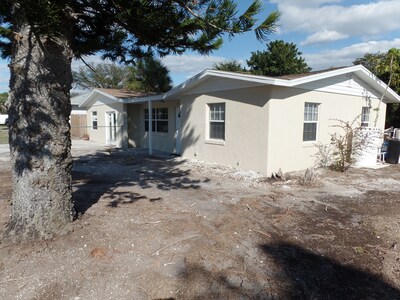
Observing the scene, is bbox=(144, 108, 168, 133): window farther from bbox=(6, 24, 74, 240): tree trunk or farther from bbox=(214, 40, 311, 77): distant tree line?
bbox=(214, 40, 311, 77): distant tree line

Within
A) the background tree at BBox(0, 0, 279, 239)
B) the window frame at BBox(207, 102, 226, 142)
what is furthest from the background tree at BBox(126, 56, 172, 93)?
the background tree at BBox(0, 0, 279, 239)

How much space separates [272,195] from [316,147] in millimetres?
4013

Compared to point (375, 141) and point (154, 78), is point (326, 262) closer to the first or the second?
point (375, 141)

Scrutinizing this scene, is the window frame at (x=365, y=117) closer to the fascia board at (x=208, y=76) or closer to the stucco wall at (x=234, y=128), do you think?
the stucco wall at (x=234, y=128)

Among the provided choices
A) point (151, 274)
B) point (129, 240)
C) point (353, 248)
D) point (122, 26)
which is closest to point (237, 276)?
point (151, 274)

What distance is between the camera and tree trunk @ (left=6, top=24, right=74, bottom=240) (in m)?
3.52

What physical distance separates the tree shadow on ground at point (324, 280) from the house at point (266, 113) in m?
4.82

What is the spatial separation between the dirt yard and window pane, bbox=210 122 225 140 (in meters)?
3.38

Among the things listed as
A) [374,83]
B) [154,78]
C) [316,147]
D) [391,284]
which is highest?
[154,78]

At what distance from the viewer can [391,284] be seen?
315cm

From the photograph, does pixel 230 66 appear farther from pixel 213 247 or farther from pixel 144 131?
pixel 213 247

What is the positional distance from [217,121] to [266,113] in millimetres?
2315

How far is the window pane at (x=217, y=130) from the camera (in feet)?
32.9

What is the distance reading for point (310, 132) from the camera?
9.55 metres
